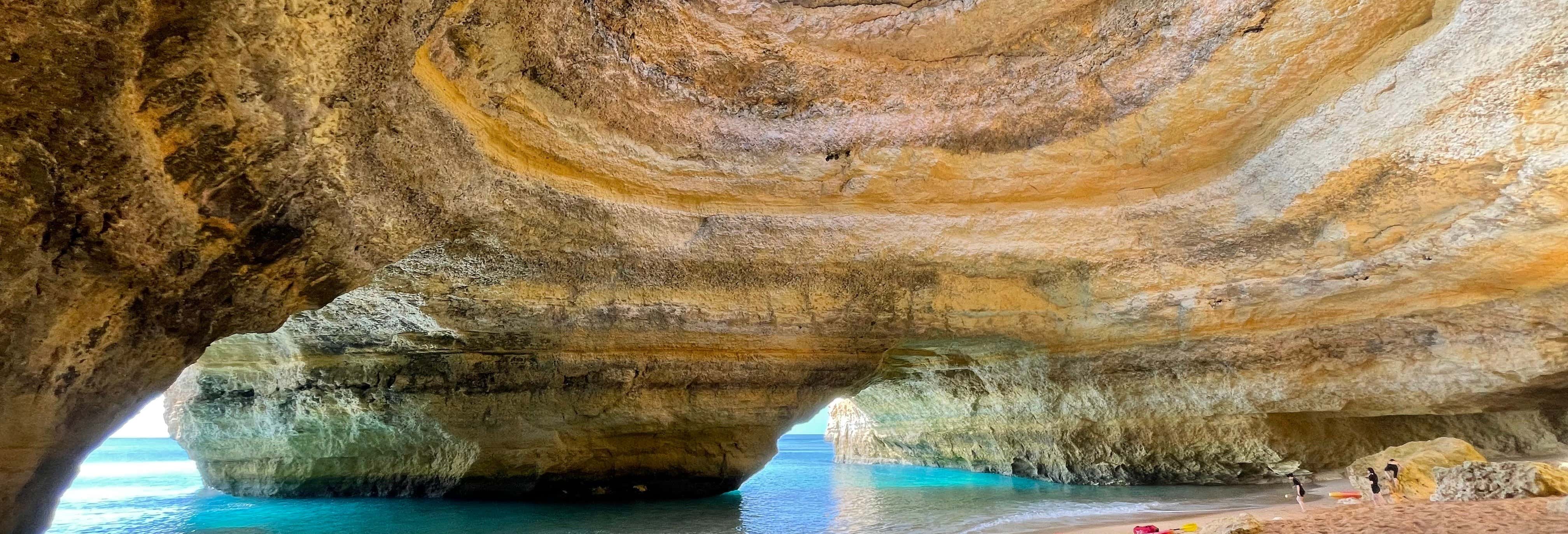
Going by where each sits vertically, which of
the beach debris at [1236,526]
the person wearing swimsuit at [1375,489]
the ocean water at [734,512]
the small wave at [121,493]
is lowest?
the small wave at [121,493]

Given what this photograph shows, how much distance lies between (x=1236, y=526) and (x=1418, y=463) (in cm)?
345

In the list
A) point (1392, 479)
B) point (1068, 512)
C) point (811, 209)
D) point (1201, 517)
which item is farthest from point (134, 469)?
point (1392, 479)

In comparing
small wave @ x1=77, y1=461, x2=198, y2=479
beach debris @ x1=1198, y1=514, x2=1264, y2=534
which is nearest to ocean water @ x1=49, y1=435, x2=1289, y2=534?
beach debris @ x1=1198, y1=514, x2=1264, y2=534

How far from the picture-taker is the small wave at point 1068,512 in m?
7.57

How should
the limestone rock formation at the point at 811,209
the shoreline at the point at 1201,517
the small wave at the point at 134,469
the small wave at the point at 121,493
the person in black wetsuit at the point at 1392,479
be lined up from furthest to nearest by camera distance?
the small wave at the point at 134,469
the small wave at the point at 121,493
the person in black wetsuit at the point at 1392,479
the shoreline at the point at 1201,517
the limestone rock formation at the point at 811,209

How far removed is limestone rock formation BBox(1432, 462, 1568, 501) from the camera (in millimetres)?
5629

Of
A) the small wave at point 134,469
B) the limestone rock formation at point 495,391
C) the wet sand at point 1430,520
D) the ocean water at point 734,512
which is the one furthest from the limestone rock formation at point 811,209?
the small wave at point 134,469

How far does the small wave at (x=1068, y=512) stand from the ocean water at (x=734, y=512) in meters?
0.03

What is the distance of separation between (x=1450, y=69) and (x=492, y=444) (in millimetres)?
10491

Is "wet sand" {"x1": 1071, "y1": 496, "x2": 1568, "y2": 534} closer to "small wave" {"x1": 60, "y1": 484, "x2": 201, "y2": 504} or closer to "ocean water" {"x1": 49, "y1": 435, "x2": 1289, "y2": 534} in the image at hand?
"ocean water" {"x1": 49, "y1": 435, "x2": 1289, "y2": 534}

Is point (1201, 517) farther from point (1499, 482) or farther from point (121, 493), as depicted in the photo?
point (121, 493)

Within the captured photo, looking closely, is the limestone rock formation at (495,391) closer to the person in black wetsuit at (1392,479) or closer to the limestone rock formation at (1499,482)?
the person in black wetsuit at (1392,479)

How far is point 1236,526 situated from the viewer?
16.0 feet

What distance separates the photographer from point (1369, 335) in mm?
7922
